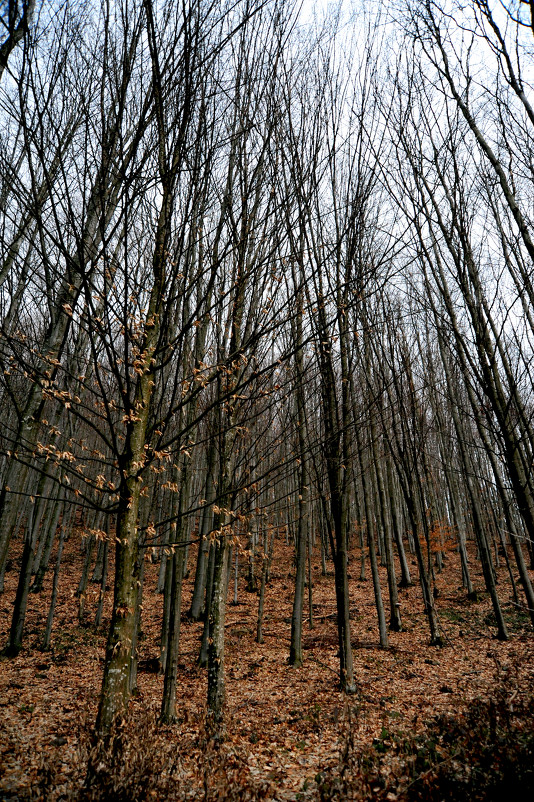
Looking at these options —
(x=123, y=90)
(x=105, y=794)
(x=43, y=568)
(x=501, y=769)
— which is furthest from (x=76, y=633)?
(x=123, y=90)

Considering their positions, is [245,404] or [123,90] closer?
[123,90]

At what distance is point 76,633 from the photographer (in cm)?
1004

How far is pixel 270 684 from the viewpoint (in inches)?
277

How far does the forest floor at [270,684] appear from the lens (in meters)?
3.82

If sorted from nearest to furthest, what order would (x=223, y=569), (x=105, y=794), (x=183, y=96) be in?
(x=105, y=794) → (x=183, y=96) → (x=223, y=569)

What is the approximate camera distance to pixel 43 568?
12.9 m

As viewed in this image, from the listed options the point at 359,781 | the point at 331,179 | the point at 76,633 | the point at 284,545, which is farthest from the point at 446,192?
the point at 284,545

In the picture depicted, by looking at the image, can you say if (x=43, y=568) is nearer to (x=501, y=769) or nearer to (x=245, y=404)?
(x=245, y=404)

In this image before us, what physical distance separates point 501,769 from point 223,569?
3302 mm

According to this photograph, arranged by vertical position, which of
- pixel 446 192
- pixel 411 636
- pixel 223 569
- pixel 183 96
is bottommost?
pixel 411 636

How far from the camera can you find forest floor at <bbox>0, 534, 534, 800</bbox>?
382cm

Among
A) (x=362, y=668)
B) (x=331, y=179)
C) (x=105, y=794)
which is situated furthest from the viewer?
(x=362, y=668)

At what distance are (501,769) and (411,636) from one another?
745 centimetres

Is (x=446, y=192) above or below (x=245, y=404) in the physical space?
above
